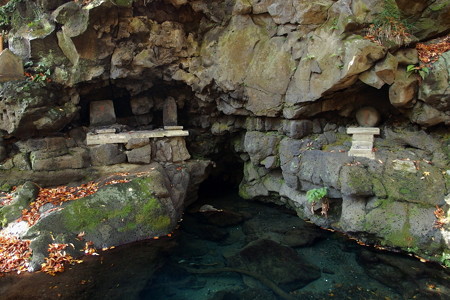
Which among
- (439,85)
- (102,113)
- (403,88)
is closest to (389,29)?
(403,88)

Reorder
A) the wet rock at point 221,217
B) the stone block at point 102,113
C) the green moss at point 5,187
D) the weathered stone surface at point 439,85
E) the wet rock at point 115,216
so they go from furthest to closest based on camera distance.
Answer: the stone block at point 102,113 < the wet rock at point 221,217 < the green moss at point 5,187 < the weathered stone surface at point 439,85 < the wet rock at point 115,216

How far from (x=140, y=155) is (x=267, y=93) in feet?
16.8

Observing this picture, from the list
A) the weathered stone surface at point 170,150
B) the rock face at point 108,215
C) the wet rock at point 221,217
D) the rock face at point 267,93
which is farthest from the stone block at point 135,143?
the wet rock at point 221,217

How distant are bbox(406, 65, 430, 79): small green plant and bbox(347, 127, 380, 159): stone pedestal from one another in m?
1.83

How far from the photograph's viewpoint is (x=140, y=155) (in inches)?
442

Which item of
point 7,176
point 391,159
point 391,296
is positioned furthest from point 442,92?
point 7,176

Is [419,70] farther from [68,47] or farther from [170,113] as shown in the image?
[68,47]

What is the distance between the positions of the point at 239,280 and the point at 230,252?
1.39 meters

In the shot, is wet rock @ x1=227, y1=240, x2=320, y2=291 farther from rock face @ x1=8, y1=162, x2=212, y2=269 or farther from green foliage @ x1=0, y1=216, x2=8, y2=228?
green foliage @ x1=0, y1=216, x2=8, y2=228

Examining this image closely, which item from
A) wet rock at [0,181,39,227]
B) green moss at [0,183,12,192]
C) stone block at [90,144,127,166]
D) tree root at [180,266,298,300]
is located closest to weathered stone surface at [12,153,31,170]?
green moss at [0,183,12,192]

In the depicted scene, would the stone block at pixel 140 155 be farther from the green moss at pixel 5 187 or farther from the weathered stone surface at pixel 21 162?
the green moss at pixel 5 187

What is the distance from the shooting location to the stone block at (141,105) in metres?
13.6

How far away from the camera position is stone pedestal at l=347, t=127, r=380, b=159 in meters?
9.03

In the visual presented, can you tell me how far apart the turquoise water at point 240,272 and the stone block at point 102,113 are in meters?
6.00
